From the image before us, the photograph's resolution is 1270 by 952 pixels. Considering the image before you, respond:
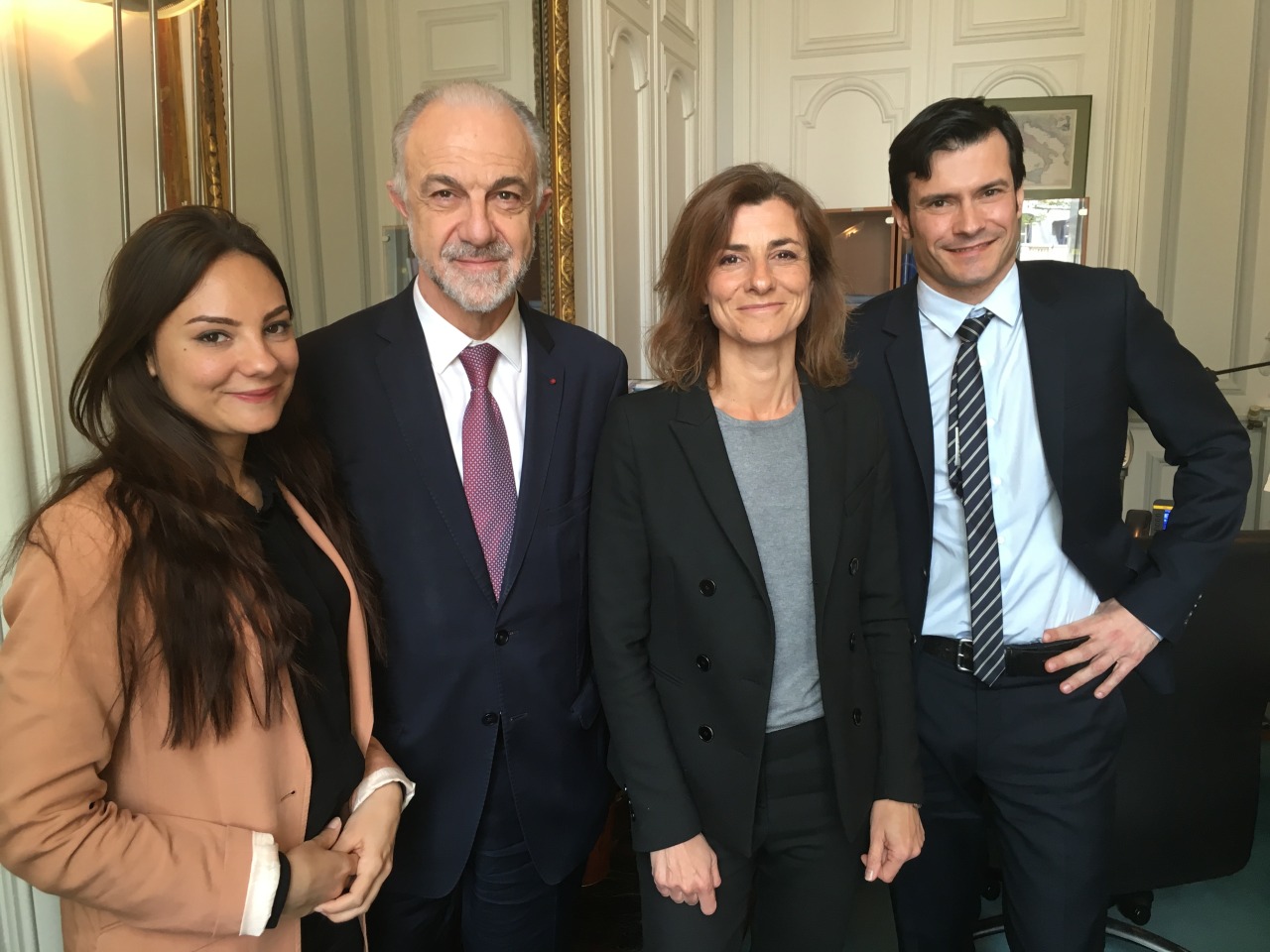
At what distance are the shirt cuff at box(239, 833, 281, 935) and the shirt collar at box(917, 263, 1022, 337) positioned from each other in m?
1.37

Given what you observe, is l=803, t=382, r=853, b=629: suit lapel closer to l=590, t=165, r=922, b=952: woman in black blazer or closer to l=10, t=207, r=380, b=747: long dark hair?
l=590, t=165, r=922, b=952: woman in black blazer

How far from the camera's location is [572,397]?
1.53 metres

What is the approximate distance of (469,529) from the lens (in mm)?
1391

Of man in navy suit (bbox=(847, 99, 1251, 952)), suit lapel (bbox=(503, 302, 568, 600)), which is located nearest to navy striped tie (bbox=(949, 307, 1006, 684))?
man in navy suit (bbox=(847, 99, 1251, 952))

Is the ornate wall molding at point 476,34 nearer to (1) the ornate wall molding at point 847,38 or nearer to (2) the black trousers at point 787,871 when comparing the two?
(2) the black trousers at point 787,871

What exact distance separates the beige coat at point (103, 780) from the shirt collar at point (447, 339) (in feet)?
1.86

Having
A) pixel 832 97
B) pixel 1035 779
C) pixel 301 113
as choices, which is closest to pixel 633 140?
pixel 832 97

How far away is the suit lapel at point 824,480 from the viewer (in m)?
1.39

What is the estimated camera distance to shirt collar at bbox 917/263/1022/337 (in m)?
1.65

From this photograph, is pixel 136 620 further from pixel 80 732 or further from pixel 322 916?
pixel 322 916

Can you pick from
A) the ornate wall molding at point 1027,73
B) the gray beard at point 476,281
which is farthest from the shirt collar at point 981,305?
the ornate wall molding at point 1027,73

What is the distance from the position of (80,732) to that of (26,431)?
0.50 m

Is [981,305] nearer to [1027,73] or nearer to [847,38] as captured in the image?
[1027,73]

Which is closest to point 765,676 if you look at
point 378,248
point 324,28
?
point 378,248
